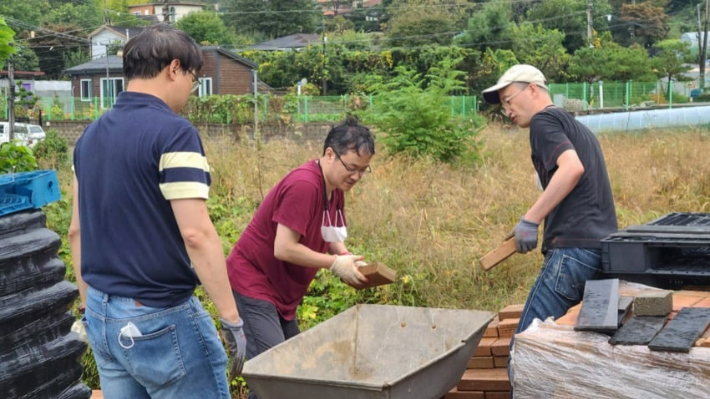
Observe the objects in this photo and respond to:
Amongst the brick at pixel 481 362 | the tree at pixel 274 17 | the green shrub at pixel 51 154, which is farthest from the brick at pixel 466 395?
the tree at pixel 274 17

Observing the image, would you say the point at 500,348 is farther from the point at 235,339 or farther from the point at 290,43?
the point at 290,43

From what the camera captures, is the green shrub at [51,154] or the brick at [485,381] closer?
the brick at [485,381]

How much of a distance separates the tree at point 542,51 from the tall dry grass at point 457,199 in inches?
1295

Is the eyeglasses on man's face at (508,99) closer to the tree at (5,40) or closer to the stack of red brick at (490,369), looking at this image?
the stack of red brick at (490,369)

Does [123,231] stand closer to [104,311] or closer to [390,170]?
[104,311]

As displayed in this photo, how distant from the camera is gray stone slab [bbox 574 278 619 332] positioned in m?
3.22

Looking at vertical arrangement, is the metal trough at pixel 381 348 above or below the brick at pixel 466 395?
above

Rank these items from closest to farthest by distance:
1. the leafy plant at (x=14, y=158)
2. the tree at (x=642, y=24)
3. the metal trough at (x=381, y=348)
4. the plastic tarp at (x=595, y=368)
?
the plastic tarp at (x=595, y=368) < the metal trough at (x=381, y=348) < the leafy plant at (x=14, y=158) < the tree at (x=642, y=24)

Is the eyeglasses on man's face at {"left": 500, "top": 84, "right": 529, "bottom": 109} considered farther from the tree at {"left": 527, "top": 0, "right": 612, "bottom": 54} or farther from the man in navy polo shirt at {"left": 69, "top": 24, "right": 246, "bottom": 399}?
the tree at {"left": 527, "top": 0, "right": 612, "bottom": 54}

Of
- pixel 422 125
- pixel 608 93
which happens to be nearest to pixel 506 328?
pixel 422 125

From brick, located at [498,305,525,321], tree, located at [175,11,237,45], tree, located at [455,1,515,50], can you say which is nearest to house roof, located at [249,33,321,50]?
tree, located at [175,11,237,45]

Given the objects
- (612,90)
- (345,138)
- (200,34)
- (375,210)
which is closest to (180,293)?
(345,138)

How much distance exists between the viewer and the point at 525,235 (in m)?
4.54

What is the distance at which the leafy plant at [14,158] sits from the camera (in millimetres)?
6133
